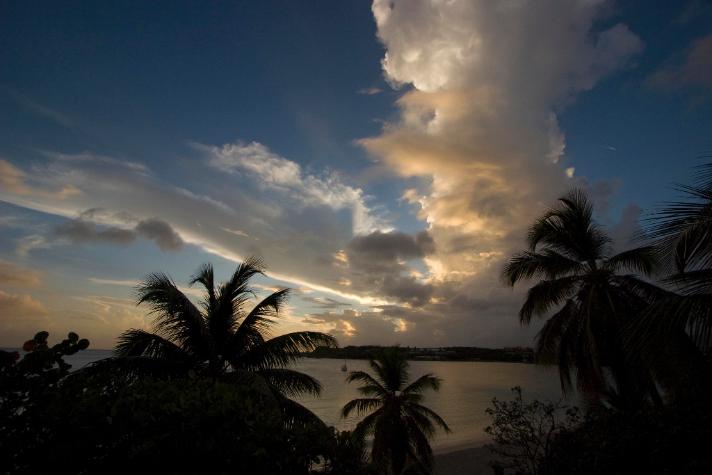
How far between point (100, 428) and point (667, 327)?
743 centimetres

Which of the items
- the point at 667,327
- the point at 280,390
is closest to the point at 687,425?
the point at 667,327

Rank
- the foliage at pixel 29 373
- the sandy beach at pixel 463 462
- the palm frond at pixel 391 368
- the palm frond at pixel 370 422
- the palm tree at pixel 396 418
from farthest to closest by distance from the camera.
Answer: the sandy beach at pixel 463 462, the palm frond at pixel 391 368, the palm frond at pixel 370 422, the palm tree at pixel 396 418, the foliage at pixel 29 373

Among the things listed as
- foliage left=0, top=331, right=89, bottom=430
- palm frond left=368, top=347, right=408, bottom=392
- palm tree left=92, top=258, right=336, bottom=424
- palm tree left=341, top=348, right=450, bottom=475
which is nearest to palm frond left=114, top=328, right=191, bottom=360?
palm tree left=92, top=258, right=336, bottom=424

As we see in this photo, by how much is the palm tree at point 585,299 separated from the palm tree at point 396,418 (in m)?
8.28

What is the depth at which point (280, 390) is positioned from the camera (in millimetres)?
11031

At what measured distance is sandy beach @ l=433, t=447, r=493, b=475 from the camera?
91.9 ft

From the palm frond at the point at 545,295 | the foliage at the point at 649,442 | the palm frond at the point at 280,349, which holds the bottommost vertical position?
the foliage at the point at 649,442

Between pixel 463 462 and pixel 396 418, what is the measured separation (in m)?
15.4

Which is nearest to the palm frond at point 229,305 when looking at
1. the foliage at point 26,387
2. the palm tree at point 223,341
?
the palm tree at point 223,341

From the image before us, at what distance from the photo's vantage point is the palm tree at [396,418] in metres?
18.1

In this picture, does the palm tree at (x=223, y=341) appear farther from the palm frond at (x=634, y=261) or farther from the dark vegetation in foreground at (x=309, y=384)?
the palm frond at (x=634, y=261)

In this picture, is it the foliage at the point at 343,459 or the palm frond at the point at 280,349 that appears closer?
the foliage at the point at 343,459

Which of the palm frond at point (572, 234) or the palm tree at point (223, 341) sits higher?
the palm frond at point (572, 234)

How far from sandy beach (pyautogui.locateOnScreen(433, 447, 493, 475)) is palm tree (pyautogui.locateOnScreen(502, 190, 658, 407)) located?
20270mm
